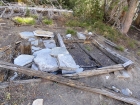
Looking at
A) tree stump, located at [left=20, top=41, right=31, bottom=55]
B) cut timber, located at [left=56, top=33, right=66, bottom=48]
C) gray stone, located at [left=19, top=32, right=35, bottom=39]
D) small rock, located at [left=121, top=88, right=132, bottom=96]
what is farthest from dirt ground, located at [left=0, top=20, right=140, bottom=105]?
gray stone, located at [left=19, top=32, right=35, bottom=39]

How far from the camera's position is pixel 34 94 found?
3311 millimetres

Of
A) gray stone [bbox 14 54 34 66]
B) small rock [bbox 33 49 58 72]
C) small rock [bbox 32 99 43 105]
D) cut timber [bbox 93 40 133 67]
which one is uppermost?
small rock [bbox 33 49 58 72]

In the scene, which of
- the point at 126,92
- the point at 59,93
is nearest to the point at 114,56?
the point at 126,92

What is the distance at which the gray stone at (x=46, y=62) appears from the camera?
3.76 meters

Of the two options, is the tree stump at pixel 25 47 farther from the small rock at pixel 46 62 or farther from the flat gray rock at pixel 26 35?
the flat gray rock at pixel 26 35

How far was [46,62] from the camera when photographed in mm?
3906

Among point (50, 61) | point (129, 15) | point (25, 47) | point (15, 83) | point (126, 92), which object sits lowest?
point (126, 92)

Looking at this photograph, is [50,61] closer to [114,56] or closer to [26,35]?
[26,35]

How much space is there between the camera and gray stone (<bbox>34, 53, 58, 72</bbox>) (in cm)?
376

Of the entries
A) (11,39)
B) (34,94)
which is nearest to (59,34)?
(11,39)

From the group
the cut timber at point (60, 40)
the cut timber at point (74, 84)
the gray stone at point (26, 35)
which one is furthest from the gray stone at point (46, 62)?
the gray stone at point (26, 35)

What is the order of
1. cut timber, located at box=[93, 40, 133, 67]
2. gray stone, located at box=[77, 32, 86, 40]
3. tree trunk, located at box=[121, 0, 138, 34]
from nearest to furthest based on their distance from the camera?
1. cut timber, located at box=[93, 40, 133, 67]
2. gray stone, located at box=[77, 32, 86, 40]
3. tree trunk, located at box=[121, 0, 138, 34]

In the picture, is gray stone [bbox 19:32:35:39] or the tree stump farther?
gray stone [bbox 19:32:35:39]

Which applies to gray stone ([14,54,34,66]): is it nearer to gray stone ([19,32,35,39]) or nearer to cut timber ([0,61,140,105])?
cut timber ([0,61,140,105])
